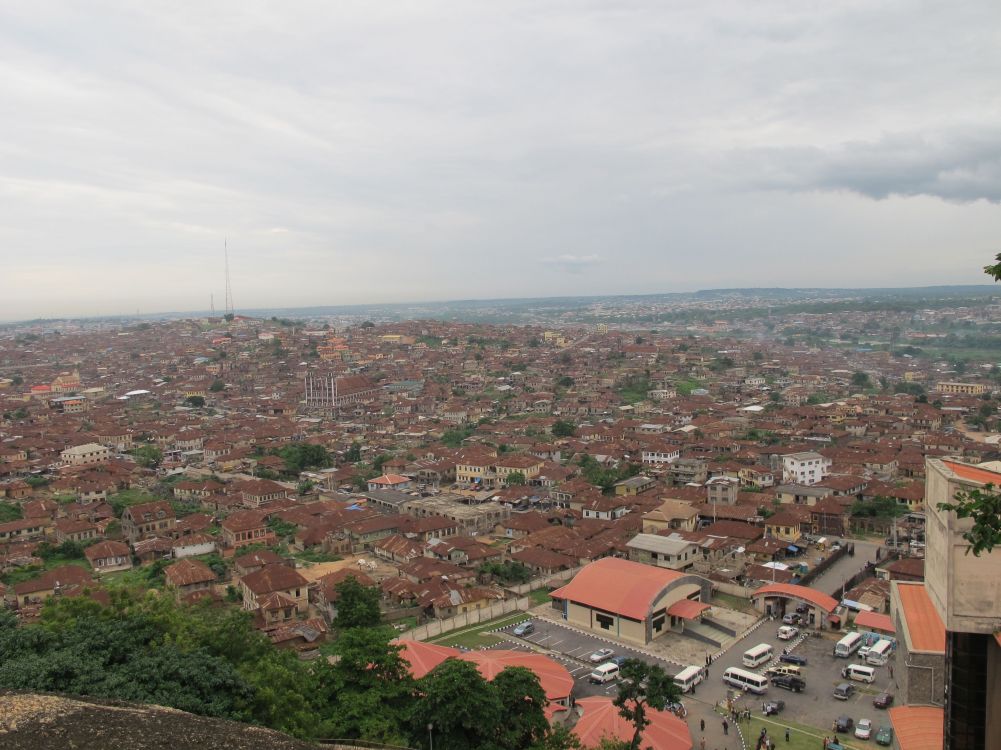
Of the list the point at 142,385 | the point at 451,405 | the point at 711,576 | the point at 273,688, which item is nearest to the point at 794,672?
the point at 711,576

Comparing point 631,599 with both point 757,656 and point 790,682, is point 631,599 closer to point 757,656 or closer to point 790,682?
point 757,656

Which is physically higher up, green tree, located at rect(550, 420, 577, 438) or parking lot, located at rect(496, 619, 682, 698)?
green tree, located at rect(550, 420, 577, 438)

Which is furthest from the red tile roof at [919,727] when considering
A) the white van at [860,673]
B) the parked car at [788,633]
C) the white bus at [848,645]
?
the parked car at [788,633]

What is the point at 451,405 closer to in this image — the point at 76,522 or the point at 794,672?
the point at 76,522

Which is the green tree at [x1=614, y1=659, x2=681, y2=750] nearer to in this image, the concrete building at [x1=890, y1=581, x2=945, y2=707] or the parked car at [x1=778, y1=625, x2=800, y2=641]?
the concrete building at [x1=890, y1=581, x2=945, y2=707]

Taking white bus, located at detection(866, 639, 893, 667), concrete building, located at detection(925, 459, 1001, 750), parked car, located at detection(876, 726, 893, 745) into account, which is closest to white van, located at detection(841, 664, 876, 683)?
white bus, located at detection(866, 639, 893, 667)

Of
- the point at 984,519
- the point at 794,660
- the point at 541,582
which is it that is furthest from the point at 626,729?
the point at 541,582
